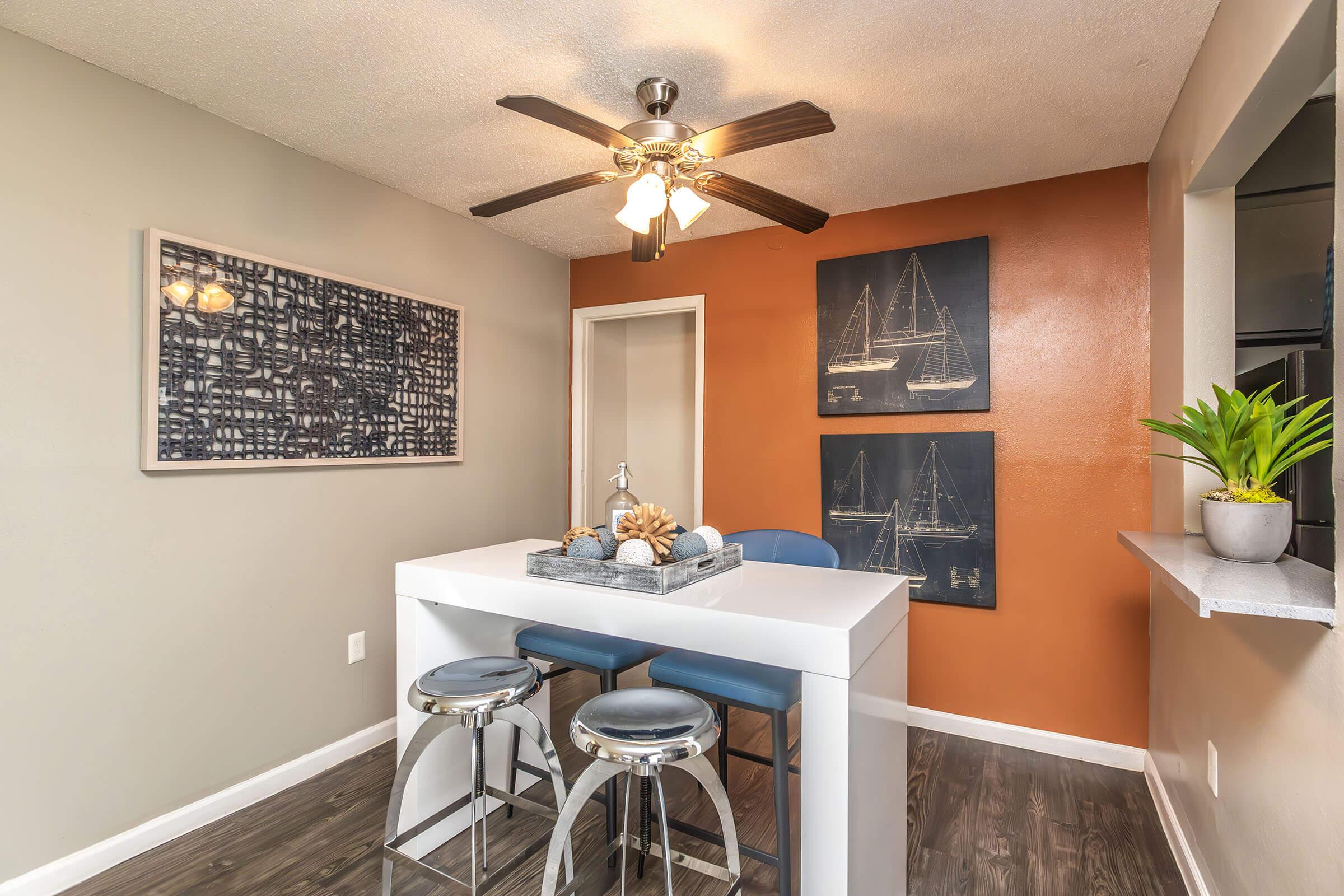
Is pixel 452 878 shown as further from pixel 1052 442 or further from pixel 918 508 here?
pixel 1052 442

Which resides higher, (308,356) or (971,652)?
(308,356)

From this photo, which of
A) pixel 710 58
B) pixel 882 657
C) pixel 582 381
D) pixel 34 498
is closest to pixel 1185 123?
pixel 710 58

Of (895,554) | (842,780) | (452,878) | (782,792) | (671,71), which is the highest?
(671,71)

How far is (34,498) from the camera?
1854 mm

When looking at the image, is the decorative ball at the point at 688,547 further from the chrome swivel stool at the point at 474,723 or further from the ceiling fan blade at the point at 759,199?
the ceiling fan blade at the point at 759,199

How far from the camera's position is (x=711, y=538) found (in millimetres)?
1863

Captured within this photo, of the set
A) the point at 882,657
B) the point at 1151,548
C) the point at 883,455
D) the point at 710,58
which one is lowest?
the point at 882,657

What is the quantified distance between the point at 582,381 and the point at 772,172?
1762mm

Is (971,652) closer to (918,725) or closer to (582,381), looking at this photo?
(918,725)

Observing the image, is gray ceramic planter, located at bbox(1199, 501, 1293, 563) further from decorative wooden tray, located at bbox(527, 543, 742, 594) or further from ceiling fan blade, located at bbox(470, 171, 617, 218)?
ceiling fan blade, located at bbox(470, 171, 617, 218)

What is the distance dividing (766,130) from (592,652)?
1.50 metres

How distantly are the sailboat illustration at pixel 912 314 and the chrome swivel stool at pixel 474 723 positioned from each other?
222 centimetres

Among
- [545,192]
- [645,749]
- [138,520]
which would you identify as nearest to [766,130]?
[545,192]


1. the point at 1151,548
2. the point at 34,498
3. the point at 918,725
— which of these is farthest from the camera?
the point at 918,725
